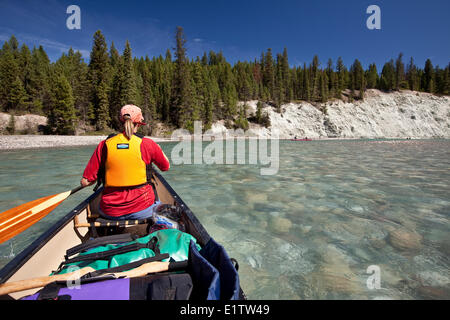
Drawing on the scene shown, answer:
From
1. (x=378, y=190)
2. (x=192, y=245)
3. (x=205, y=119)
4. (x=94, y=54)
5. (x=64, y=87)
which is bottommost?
(x=378, y=190)

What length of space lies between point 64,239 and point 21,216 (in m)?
0.92

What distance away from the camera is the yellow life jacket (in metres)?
3.03

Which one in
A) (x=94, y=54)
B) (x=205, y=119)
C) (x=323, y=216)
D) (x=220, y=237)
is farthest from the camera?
→ (x=205, y=119)

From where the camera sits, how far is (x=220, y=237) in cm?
456

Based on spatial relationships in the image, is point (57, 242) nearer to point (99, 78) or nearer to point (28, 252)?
point (28, 252)

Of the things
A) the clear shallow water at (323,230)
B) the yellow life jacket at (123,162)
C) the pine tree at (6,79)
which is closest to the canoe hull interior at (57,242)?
the yellow life jacket at (123,162)

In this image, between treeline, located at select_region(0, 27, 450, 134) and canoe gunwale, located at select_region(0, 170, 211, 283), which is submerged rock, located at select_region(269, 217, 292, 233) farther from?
treeline, located at select_region(0, 27, 450, 134)

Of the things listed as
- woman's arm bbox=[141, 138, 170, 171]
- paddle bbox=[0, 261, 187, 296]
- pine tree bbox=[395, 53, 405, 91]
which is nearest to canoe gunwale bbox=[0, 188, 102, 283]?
paddle bbox=[0, 261, 187, 296]

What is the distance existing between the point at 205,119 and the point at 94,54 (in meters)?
25.4

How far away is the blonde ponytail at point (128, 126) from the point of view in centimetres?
299

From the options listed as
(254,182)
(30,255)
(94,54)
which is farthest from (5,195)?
(94,54)

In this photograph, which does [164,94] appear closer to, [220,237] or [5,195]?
[5,195]

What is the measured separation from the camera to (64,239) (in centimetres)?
288

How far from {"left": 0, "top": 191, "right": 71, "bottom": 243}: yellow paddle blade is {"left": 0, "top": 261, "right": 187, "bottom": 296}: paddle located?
1440 millimetres
